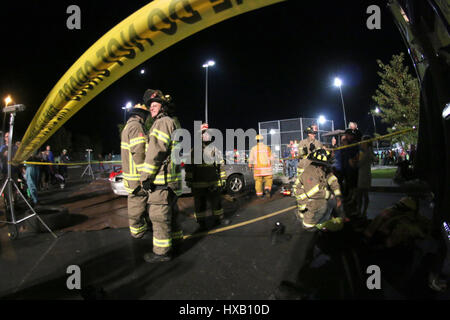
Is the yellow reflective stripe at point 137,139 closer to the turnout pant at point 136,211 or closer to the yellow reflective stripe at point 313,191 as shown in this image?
the turnout pant at point 136,211

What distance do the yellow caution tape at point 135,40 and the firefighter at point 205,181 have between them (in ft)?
7.24

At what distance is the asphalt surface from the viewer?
1974mm

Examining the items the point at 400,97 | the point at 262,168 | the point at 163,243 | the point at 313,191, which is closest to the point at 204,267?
the point at 163,243

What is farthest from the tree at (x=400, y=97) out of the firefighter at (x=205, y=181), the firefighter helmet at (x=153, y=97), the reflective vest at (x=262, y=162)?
the firefighter helmet at (x=153, y=97)

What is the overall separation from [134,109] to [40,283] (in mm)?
2357

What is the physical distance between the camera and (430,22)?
165 centimetres

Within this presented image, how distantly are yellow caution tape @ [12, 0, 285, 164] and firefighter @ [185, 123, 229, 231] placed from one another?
221 centimetres

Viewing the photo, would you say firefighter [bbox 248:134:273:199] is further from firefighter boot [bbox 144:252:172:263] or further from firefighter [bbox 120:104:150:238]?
firefighter boot [bbox 144:252:172:263]

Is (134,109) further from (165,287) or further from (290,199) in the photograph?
(290,199)

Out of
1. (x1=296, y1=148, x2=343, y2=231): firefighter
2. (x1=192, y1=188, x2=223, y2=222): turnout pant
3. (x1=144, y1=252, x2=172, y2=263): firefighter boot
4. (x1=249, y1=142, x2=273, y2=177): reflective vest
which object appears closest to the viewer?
(x1=144, y1=252, x2=172, y2=263): firefighter boot

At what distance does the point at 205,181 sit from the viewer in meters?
4.01

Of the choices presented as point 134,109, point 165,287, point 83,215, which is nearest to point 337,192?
point 165,287

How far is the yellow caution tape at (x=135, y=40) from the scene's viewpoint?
1.38m

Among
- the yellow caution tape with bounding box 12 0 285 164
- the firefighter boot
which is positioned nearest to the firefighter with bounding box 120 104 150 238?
the firefighter boot
